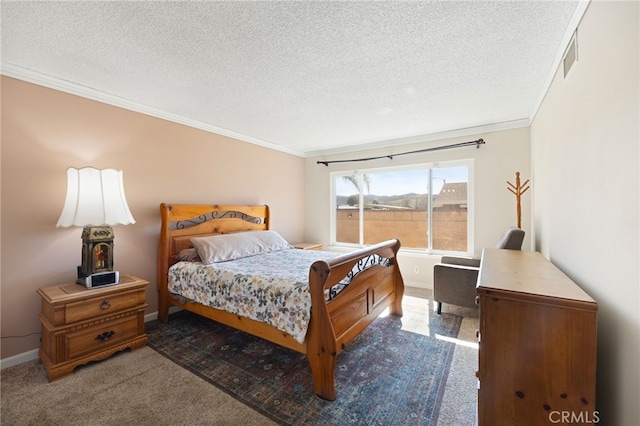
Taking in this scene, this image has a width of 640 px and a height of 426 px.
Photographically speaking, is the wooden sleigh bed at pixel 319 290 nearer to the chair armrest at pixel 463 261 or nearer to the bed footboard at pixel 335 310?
the bed footboard at pixel 335 310

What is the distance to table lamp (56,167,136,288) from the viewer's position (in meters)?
2.10

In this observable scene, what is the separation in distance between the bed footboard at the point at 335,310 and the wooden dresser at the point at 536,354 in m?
0.90

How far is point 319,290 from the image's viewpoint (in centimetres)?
176

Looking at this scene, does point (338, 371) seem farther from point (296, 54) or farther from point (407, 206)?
point (407, 206)

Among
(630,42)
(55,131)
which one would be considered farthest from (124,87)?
(630,42)

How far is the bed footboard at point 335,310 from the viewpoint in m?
1.74

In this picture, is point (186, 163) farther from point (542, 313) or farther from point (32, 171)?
point (542, 313)

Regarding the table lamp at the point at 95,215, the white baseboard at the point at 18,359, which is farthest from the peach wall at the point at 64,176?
the table lamp at the point at 95,215

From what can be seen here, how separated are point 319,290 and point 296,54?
5.69 ft

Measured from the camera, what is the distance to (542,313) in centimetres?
104

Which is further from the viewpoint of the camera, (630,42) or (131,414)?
(131,414)

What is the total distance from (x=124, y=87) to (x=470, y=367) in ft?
12.9

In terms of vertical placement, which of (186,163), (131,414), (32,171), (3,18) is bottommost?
(131,414)

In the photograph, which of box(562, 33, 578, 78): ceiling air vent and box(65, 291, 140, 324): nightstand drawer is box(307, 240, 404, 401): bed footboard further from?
box(562, 33, 578, 78): ceiling air vent
